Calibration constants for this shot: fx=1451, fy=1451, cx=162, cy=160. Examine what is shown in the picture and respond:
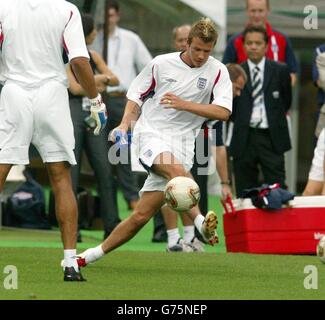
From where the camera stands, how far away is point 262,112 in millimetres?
15875

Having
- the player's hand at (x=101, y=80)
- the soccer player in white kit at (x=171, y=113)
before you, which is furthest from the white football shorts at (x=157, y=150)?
the player's hand at (x=101, y=80)

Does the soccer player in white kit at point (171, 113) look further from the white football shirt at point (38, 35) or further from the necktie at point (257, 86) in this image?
the necktie at point (257, 86)

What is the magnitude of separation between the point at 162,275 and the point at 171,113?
4.53 ft

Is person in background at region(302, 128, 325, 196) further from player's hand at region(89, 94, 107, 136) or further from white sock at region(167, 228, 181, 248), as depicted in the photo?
player's hand at region(89, 94, 107, 136)

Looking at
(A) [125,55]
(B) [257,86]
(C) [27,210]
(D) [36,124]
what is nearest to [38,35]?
(D) [36,124]

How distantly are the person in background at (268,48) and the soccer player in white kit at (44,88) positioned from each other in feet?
17.9

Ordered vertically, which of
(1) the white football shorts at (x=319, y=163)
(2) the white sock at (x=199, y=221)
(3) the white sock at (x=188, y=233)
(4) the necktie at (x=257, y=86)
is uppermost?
(4) the necktie at (x=257, y=86)

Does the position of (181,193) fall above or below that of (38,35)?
below

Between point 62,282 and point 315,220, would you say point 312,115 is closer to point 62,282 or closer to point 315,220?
point 315,220

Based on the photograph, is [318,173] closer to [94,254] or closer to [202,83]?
[202,83]

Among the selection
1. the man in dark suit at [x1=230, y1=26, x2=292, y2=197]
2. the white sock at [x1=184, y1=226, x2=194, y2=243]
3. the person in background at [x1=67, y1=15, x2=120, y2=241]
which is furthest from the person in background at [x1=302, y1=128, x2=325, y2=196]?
the person in background at [x1=67, y1=15, x2=120, y2=241]

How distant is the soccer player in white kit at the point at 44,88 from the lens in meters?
11.3
